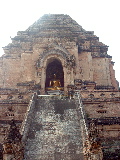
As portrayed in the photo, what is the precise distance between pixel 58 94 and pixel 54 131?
29.4 feet

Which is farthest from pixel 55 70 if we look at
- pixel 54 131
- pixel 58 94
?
pixel 54 131

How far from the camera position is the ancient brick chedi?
11.1 metres

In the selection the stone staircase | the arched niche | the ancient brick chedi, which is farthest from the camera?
the arched niche

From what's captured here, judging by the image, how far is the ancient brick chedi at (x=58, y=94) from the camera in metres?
11.1

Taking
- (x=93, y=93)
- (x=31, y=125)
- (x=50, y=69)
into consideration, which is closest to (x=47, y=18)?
(x=50, y=69)

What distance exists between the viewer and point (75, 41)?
2467 cm

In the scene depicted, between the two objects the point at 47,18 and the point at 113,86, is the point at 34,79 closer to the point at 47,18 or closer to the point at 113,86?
the point at 113,86

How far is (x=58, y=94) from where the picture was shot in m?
21.1

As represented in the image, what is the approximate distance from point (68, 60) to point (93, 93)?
247 inches

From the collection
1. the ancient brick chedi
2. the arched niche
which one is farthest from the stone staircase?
the arched niche

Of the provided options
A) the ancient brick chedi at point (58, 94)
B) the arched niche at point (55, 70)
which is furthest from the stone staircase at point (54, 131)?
the arched niche at point (55, 70)

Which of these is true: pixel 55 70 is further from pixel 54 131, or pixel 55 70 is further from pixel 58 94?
pixel 54 131

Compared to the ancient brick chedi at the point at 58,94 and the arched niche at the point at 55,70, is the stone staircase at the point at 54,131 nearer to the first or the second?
the ancient brick chedi at the point at 58,94

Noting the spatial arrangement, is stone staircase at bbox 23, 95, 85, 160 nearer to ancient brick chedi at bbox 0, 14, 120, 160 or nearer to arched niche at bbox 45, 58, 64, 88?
ancient brick chedi at bbox 0, 14, 120, 160
